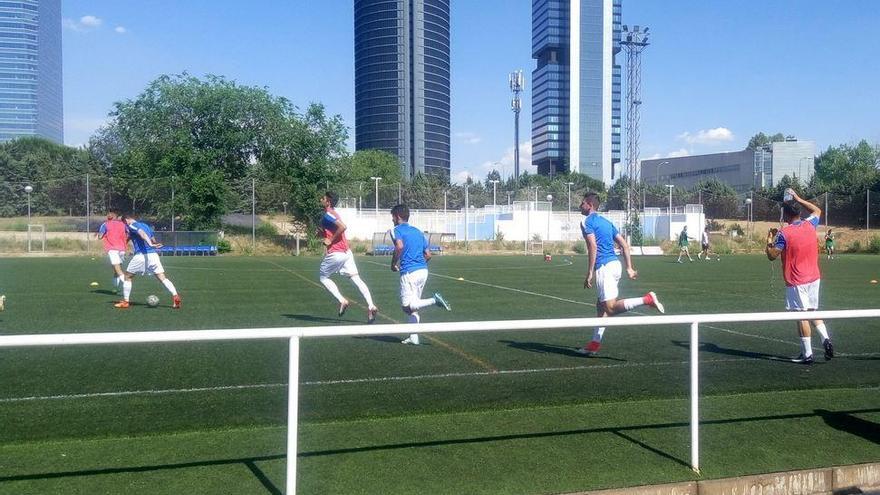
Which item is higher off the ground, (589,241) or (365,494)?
(589,241)

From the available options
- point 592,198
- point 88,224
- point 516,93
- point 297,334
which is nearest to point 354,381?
point 297,334

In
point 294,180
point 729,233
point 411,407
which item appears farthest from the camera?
point 729,233

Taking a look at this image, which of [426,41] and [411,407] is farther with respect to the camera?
[426,41]

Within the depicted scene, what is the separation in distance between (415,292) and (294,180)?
41880 millimetres

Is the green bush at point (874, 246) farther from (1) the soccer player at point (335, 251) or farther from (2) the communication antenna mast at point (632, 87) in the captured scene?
(1) the soccer player at point (335, 251)

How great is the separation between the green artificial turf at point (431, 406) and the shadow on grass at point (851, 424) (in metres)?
0.02

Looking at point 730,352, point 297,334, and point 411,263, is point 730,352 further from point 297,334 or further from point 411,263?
point 297,334

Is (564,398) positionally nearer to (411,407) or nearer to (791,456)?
(411,407)

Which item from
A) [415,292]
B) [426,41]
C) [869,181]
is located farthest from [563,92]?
[415,292]

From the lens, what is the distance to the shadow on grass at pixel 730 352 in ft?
30.8

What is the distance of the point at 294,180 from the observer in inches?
2003

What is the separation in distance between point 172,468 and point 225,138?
178 feet

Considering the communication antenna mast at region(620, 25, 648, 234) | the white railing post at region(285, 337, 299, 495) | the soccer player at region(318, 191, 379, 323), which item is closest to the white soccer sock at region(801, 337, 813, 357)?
the soccer player at region(318, 191, 379, 323)

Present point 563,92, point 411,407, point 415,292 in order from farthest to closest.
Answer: point 563,92, point 415,292, point 411,407
